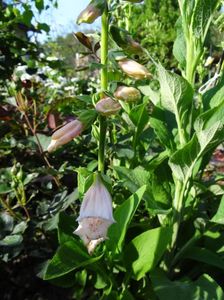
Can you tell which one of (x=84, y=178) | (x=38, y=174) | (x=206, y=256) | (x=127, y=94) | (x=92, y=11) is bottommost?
(x=206, y=256)

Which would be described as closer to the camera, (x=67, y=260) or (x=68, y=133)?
(x=68, y=133)

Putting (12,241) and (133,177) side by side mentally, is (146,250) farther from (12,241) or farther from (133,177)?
(12,241)

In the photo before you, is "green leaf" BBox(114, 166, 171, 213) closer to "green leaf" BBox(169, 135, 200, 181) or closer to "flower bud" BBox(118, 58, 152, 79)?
"green leaf" BBox(169, 135, 200, 181)

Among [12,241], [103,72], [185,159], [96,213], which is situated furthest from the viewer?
[12,241]

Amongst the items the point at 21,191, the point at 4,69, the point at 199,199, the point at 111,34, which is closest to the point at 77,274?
the point at 21,191

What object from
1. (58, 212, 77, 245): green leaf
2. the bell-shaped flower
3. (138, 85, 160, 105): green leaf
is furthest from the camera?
(138, 85, 160, 105): green leaf

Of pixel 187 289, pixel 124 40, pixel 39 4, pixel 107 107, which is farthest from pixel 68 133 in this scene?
pixel 39 4

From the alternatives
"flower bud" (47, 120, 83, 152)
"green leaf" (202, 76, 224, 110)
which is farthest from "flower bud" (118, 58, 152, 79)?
"green leaf" (202, 76, 224, 110)
